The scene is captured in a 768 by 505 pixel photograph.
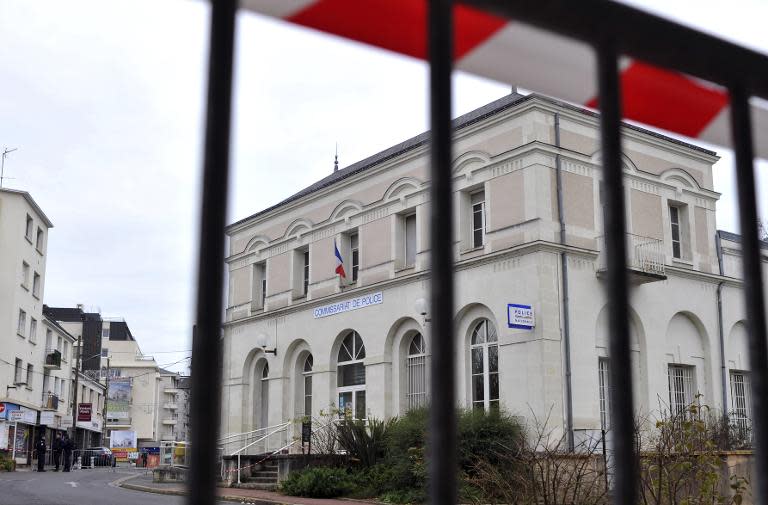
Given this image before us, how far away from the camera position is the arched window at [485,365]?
22641 millimetres

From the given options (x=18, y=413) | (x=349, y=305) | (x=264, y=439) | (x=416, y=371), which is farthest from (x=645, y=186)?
(x=18, y=413)

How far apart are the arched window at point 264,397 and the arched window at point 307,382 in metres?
2.34

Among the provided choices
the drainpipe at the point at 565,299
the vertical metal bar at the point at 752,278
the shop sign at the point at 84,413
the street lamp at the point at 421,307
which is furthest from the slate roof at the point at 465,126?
the shop sign at the point at 84,413

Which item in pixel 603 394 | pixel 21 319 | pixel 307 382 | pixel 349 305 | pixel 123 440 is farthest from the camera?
pixel 123 440

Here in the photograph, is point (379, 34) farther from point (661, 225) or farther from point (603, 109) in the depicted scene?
point (661, 225)

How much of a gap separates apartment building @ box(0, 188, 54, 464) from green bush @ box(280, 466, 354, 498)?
76.1 feet

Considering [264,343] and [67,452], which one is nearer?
[264,343]

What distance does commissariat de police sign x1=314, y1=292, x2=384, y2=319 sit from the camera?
26.9 metres

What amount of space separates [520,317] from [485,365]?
235cm

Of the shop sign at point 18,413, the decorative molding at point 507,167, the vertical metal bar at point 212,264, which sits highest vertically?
the decorative molding at point 507,167

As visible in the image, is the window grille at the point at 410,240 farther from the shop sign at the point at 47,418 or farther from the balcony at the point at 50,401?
the balcony at the point at 50,401

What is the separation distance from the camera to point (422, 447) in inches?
757

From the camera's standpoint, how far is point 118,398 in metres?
90.0

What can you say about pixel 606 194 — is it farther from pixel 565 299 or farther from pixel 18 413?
pixel 18 413
